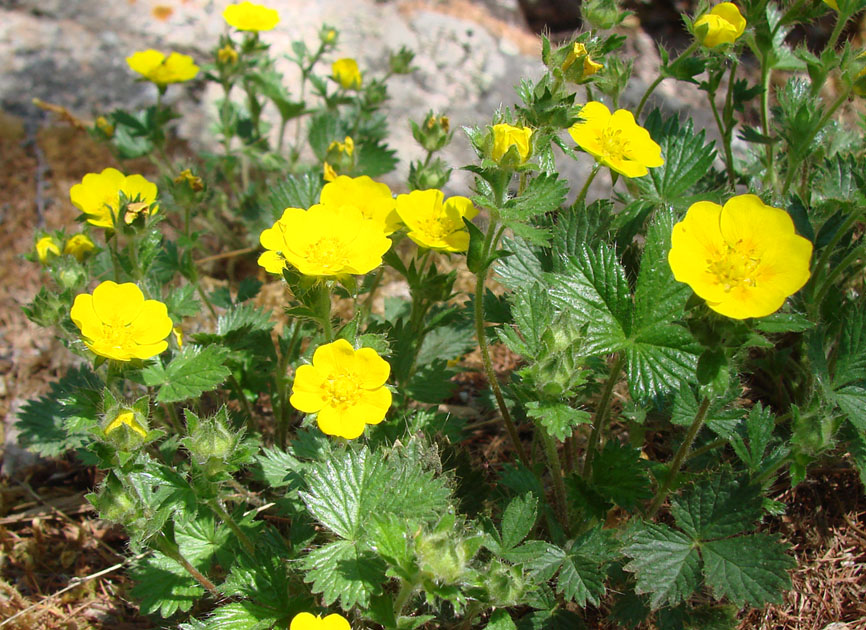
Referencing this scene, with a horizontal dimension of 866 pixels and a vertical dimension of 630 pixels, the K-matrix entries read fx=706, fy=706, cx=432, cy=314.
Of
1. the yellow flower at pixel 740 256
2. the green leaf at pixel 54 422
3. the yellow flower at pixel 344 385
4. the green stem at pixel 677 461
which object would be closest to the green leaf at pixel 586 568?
the green stem at pixel 677 461

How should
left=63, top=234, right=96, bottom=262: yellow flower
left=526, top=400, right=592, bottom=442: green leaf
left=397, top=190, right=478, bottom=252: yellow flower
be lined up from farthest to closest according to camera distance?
left=63, top=234, right=96, bottom=262: yellow flower, left=397, top=190, right=478, bottom=252: yellow flower, left=526, top=400, right=592, bottom=442: green leaf

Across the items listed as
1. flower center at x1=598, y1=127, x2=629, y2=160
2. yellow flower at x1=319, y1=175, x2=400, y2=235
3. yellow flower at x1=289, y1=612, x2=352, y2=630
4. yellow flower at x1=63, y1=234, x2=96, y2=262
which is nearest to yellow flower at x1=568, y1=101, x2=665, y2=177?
flower center at x1=598, y1=127, x2=629, y2=160

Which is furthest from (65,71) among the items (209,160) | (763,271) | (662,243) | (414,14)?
(763,271)

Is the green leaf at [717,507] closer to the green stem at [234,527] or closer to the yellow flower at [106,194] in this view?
the green stem at [234,527]

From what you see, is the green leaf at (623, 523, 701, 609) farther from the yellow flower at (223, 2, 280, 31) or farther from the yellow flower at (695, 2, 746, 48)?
the yellow flower at (223, 2, 280, 31)

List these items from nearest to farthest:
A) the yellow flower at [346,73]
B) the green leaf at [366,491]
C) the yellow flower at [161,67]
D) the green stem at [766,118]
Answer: the green leaf at [366,491] → the green stem at [766,118] → the yellow flower at [161,67] → the yellow flower at [346,73]

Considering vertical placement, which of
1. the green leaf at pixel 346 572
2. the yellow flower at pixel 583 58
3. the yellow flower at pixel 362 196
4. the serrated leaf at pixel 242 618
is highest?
the yellow flower at pixel 583 58

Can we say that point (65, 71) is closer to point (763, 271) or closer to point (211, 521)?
point (211, 521)
